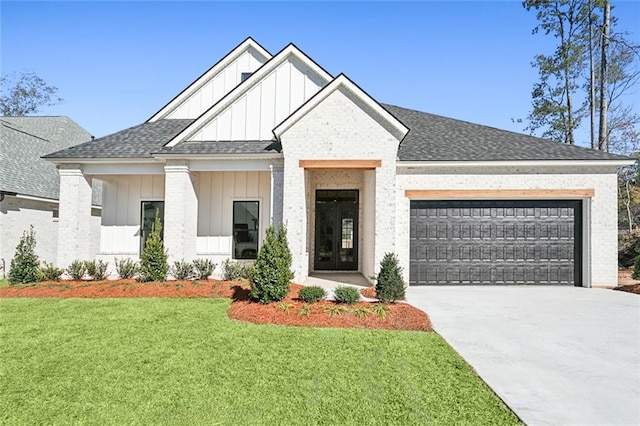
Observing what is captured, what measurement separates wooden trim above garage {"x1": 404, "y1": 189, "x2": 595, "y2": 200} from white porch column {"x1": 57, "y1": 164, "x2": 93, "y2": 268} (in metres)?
12.0

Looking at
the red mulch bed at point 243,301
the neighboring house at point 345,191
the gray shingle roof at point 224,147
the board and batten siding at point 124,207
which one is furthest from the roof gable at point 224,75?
the red mulch bed at point 243,301

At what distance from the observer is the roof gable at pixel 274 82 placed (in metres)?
12.4

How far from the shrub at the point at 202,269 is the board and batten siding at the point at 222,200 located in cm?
180

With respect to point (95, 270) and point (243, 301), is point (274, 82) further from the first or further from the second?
point (95, 270)

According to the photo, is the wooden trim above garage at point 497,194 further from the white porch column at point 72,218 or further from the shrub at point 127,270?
the white porch column at point 72,218

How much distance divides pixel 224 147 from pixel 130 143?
170 inches

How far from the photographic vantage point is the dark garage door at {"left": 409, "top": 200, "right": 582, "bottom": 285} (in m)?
11.4

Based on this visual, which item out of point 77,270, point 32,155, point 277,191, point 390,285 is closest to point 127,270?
point 77,270

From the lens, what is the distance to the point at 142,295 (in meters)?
9.55

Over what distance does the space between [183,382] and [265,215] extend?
9175 mm

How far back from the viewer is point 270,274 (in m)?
8.03

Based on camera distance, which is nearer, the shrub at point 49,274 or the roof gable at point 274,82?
the shrub at point 49,274

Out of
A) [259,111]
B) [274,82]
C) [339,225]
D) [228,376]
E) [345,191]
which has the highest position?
[274,82]

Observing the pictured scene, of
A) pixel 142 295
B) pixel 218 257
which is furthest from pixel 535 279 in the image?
pixel 142 295
